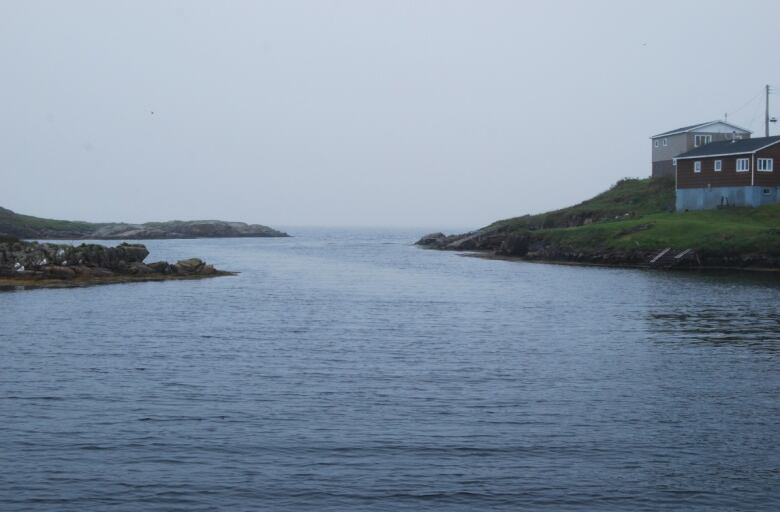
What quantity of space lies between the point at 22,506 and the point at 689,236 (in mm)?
87984

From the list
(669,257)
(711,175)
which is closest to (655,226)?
(669,257)

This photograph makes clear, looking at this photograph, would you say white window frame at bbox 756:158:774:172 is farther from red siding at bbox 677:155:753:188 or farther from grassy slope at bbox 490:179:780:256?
grassy slope at bbox 490:179:780:256

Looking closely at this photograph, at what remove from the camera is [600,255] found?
331 ft

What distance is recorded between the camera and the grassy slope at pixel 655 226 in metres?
87.1

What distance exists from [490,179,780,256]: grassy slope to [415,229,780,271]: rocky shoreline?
0.58 metres

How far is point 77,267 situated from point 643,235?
68.5 m

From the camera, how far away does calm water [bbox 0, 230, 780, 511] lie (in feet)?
59.6

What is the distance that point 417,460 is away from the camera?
66.1 ft

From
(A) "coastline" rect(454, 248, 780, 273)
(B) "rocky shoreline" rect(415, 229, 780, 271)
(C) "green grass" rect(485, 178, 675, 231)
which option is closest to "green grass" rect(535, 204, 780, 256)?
(B) "rocky shoreline" rect(415, 229, 780, 271)

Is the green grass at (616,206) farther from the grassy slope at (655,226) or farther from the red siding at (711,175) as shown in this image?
the red siding at (711,175)

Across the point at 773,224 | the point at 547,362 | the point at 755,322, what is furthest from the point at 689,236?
the point at 547,362

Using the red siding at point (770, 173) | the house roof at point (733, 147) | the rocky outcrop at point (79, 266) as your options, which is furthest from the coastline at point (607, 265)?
the rocky outcrop at point (79, 266)

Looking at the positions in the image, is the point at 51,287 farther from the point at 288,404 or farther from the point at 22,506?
the point at 22,506

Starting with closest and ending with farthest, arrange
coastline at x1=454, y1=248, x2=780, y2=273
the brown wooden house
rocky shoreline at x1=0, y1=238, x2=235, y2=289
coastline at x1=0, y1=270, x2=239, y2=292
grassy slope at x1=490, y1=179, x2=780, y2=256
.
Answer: coastline at x1=0, y1=270, x2=239, y2=292, rocky shoreline at x1=0, y1=238, x2=235, y2=289, coastline at x1=454, y1=248, x2=780, y2=273, grassy slope at x1=490, y1=179, x2=780, y2=256, the brown wooden house
